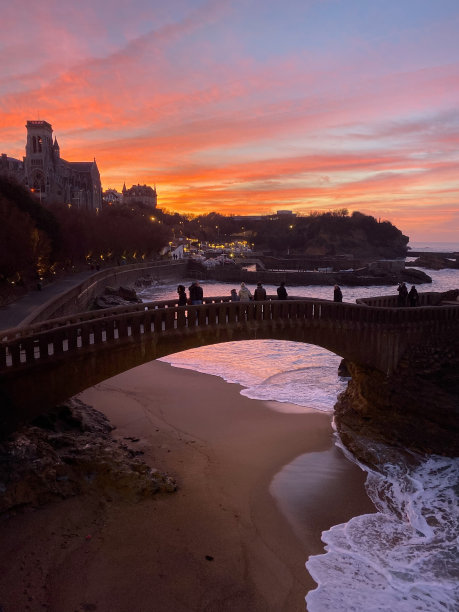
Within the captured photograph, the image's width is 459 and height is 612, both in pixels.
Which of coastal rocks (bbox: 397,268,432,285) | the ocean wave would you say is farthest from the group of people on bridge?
coastal rocks (bbox: 397,268,432,285)

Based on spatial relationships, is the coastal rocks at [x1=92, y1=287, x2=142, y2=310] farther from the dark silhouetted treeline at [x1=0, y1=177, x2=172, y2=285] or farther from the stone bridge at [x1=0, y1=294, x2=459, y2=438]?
the stone bridge at [x1=0, y1=294, x2=459, y2=438]

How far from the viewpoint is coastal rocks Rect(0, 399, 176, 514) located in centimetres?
1020

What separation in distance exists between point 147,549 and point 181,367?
1549 centimetres

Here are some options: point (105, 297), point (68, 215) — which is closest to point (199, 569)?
point (105, 297)

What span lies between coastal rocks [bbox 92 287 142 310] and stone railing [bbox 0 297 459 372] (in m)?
26.5

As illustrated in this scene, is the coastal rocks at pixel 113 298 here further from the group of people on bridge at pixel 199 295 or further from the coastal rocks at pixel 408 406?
the coastal rocks at pixel 408 406

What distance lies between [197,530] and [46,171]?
104m

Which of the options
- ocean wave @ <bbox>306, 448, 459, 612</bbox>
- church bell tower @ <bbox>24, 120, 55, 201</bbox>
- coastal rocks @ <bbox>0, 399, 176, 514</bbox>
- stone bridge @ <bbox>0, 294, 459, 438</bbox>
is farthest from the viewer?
church bell tower @ <bbox>24, 120, 55, 201</bbox>

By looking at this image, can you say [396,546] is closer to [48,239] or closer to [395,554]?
[395,554]

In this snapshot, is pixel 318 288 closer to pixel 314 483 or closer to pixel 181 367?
pixel 181 367

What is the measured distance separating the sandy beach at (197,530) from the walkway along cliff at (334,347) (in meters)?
2.48

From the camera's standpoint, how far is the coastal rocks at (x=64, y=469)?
10.2 metres

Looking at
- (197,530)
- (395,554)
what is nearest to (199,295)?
(197,530)

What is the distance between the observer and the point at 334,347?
53.8 feet
